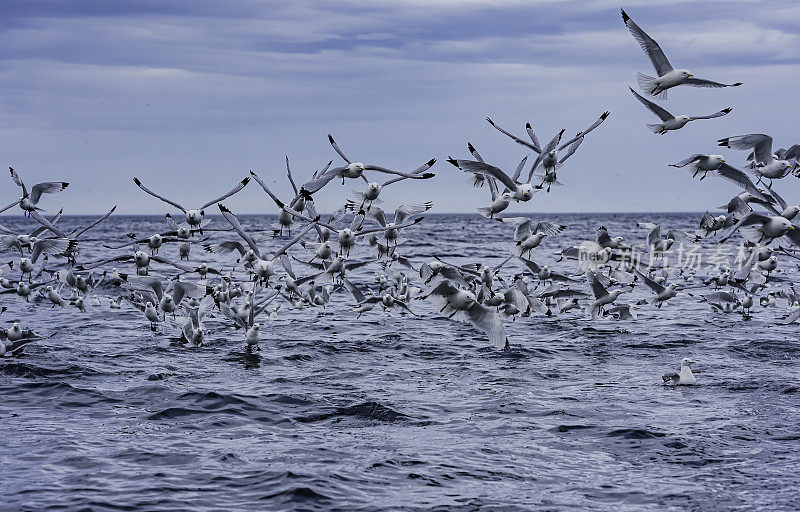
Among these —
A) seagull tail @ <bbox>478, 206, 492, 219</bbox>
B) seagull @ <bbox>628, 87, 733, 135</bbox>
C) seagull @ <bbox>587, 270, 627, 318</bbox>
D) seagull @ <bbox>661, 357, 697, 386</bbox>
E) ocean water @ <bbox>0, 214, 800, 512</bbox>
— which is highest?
seagull @ <bbox>628, 87, 733, 135</bbox>

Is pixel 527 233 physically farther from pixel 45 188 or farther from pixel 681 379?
pixel 45 188

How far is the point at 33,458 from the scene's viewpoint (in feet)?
33.0

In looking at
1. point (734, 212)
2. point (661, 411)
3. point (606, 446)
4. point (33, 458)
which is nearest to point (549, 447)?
point (606, 446)

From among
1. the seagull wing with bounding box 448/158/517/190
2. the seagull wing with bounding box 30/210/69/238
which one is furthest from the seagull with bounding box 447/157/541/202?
the seagull wing with bounding box 30/210/69/238

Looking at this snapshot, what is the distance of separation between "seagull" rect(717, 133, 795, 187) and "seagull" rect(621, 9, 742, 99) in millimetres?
1542

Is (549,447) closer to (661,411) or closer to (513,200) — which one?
(661,411)

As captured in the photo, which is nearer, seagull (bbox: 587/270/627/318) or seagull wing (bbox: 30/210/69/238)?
seagull wing (bbox: 30/210/69/238)

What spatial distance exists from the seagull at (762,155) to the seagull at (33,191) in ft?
45.7

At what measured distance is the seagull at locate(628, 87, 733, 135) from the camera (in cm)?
1457

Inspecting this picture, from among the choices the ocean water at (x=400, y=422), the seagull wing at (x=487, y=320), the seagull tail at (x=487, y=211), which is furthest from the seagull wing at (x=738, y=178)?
the seagull wing at (x=487, y=320)

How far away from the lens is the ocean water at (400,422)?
920cm

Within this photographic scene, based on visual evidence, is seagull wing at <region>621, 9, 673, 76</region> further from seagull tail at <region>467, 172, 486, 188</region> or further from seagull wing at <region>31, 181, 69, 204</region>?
seagull wing at <region>31, 181, 69, 204</region>

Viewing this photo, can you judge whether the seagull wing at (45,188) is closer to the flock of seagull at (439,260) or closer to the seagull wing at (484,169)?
the flock of seagull at (439,260)

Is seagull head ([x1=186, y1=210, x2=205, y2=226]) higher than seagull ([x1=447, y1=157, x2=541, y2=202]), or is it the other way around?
seagull ([x1=447, y1=157, x2=541, y2=202])
